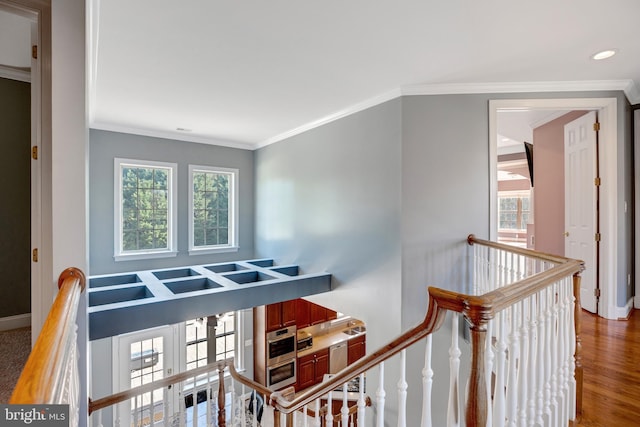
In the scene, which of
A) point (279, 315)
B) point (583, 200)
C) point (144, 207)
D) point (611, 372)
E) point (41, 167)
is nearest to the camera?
point (41, 167)

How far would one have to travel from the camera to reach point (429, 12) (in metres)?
2.06

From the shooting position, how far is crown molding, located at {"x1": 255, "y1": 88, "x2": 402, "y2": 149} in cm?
346

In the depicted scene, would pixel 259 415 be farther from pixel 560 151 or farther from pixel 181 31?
pixel 560 151

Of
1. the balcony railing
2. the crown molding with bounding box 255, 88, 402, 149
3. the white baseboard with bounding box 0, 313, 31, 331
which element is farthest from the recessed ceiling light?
the white baseboard with bounding box 0, 313, 31, 331

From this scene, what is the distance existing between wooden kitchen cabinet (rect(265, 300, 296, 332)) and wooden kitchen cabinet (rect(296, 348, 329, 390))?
36.7 inches

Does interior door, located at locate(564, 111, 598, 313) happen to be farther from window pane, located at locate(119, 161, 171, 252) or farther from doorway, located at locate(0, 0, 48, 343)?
window pane, located at locate(119, 161, 171, 252)

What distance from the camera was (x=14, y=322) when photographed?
2.36 meters

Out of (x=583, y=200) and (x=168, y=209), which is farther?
(x=168, y=209)

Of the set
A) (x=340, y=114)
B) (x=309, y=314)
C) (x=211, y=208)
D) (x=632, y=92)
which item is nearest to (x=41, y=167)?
(x=340, y=114)

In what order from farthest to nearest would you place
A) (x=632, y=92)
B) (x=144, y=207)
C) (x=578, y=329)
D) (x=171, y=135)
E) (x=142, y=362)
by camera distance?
(x=171, y=135)
(x=144, y=207)
(x=142, y=362)
(x=632, y=92)
(x=578, y=329)

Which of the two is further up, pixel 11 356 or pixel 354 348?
pixel 11 356

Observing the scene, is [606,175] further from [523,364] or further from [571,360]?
[523,364]

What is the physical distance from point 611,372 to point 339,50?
3.22m

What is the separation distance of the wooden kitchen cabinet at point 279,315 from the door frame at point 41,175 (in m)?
4.28
